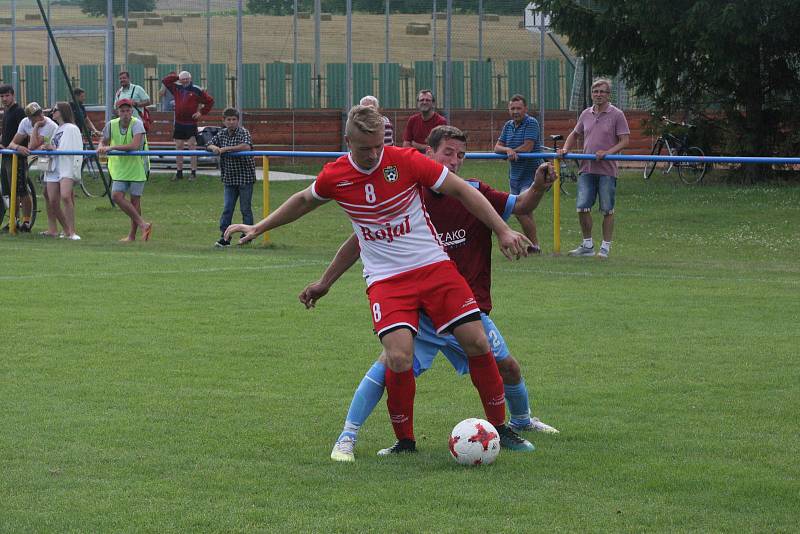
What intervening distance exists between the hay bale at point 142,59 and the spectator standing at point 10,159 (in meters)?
14.1

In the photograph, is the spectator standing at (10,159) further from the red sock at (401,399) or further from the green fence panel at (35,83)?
the green fence panel at (35,83)

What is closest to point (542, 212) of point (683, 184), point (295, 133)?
point (683, 184)

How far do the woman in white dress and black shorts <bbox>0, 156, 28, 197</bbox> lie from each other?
445 mm

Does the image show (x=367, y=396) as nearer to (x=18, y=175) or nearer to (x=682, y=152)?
(x=18, y=175)

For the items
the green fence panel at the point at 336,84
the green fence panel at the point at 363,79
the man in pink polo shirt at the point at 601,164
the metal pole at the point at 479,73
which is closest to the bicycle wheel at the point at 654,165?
the metal pole at the point at 479,73

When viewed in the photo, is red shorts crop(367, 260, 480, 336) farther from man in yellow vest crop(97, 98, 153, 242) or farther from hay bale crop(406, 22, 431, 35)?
hay bale crop(406, 22, 431, 35)

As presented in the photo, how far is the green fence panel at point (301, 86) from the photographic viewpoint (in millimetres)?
31781

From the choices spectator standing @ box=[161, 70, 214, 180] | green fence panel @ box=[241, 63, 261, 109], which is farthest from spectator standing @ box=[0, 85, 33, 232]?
green fence panel @ box=[241, 63, 261, 109]

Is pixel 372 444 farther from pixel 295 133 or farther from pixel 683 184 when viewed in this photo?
pixel 295 133

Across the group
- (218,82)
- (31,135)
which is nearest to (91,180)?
(218,82)

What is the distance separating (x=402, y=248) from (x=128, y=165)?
1210 centimetres

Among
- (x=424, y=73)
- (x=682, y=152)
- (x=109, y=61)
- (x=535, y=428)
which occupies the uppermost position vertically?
(x=109, y=61)

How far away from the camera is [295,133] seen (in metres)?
30.5

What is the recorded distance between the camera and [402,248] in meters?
6.06
